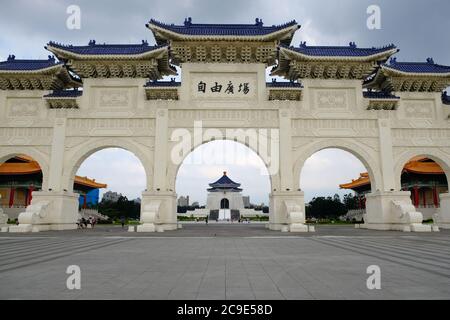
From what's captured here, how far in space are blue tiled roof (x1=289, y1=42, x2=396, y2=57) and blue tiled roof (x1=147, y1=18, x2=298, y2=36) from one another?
1565mm

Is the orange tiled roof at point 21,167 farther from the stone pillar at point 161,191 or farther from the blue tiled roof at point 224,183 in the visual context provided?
the blue tiled roof at point 224,183

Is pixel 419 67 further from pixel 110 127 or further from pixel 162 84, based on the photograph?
pixel 110 127

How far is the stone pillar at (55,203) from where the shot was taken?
54.1ft

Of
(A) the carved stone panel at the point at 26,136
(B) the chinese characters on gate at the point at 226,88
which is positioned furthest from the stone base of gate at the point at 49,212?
(B) the chinese characters on gate at the point at 226,88

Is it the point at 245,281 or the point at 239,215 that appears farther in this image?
the point at 239,215

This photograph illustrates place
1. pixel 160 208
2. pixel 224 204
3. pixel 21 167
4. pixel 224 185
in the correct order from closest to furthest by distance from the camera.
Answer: pixel 160 208 < pixel 21 167 < pixel 224 204 < pixel 224 185

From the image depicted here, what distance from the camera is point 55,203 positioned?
57.7ft

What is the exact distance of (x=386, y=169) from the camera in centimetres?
1812

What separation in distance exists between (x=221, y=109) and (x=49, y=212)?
412 inches

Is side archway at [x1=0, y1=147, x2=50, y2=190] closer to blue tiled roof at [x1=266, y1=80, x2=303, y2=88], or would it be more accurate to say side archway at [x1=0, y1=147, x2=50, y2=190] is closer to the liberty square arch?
the liberty square arch

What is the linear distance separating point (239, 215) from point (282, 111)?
127 ft

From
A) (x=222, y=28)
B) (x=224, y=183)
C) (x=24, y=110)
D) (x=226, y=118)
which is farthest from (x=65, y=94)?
(x=224, y=183)
